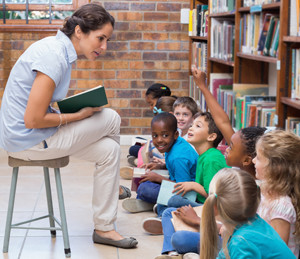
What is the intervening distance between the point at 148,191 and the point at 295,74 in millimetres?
1113

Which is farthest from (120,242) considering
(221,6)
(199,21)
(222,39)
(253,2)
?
(199,21)

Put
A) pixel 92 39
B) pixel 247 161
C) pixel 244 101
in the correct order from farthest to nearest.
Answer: pixel 244 101 → pixel 92 39 → pixel 247 161

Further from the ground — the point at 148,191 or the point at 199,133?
the point at 199,133

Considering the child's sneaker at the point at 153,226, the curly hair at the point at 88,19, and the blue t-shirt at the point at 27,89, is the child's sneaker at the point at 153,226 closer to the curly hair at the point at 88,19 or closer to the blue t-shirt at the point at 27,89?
the blue t-shirt at the point at 27,89

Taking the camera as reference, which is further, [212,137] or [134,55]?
[134,55]

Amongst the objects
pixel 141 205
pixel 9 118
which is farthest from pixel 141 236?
pixel 9 118

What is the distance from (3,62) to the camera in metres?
5.59

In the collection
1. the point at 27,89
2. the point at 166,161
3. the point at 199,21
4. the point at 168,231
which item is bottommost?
the point at 168,231

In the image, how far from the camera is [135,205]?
3.48 meters

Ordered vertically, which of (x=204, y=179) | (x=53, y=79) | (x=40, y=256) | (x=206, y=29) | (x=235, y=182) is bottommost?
(x=40, y=256)

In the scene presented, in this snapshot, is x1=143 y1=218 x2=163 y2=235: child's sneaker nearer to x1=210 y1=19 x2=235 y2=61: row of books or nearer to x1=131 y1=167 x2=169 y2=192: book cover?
x1=131 y1=167 x2=169 y2=192: book cover

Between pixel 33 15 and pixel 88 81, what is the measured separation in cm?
84

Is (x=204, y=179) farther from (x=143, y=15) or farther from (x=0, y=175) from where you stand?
(x=143, y=15)

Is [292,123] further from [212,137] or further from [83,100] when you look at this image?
[83,100]
